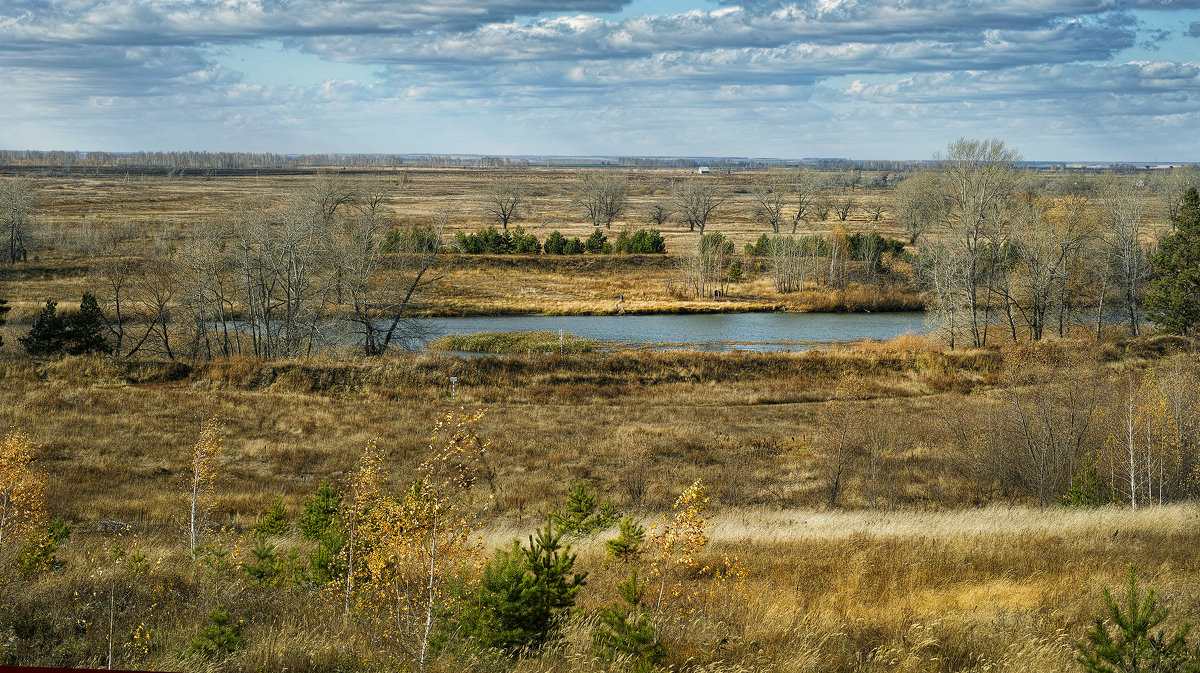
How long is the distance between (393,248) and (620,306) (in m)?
19.1

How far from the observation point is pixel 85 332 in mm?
37219

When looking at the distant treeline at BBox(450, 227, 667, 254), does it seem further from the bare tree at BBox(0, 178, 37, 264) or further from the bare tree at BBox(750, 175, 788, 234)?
the bare tree at BBox(0, 178, 37, 264)

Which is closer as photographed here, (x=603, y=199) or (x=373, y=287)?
(x=373, y=287)

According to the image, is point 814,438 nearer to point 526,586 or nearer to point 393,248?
point 526,586

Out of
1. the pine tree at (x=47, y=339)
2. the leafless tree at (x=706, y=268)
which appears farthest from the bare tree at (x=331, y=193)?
the pine tree at (x=47, y=339)

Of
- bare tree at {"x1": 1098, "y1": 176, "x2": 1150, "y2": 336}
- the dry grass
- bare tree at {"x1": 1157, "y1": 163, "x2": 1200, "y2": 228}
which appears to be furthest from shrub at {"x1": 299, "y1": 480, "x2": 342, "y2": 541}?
bare tree at {"x1": 1157, "y1": 163, "x2": 1200, "y2": 228}

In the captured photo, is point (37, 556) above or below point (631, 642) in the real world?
below

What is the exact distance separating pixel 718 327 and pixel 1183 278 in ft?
90.2

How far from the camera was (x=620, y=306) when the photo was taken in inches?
2564

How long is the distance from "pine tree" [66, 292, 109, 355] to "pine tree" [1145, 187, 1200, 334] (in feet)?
185

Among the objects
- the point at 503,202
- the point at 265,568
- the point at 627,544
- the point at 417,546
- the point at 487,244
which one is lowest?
the point at 627,544

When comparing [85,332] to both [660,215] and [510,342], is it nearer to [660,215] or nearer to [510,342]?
[510,342]

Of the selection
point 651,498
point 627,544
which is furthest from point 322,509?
point 651,498

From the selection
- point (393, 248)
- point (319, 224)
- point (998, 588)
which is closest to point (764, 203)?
point (393, 248)
